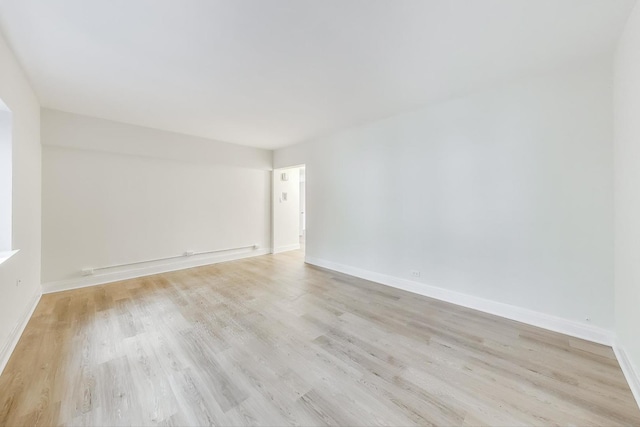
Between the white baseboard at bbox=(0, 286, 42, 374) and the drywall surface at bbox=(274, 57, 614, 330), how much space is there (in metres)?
3.95

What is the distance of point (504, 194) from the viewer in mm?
2703

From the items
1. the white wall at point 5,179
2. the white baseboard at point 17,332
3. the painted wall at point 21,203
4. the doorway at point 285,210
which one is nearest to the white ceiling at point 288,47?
the painted wall at point 21,203

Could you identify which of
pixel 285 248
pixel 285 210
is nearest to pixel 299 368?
pixel 285 248

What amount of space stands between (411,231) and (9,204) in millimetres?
4340

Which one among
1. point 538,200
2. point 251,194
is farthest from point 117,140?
point 538,200

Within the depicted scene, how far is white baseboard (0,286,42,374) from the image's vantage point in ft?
6.28

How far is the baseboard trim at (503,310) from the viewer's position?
2.25 meters

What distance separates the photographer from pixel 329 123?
13.1 feet

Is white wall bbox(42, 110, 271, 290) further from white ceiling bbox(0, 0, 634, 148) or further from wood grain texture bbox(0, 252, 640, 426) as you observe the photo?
wood grain texture bbox(0, 252, 640, 426)

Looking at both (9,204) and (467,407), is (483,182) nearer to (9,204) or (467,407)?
(467,407)

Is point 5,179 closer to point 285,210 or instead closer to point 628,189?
point 285,210

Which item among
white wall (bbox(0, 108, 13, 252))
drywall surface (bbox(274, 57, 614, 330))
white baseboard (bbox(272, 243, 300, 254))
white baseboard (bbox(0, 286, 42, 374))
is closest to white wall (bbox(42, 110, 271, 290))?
white baseboard (bbox(0, 286, 42, 374))

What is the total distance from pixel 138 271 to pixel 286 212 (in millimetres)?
3329

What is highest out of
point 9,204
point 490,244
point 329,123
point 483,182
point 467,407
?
point 329,123
